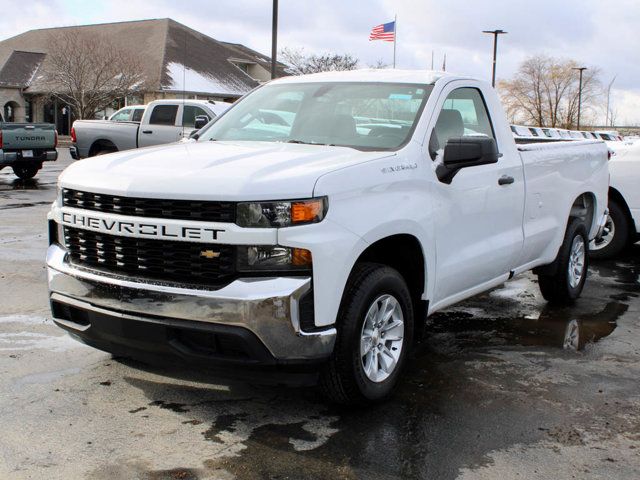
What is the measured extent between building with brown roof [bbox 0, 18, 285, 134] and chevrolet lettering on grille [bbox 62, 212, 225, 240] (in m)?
41.5

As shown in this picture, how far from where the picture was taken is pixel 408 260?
15.4 ft

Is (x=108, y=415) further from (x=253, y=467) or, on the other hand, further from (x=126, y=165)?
(x=126, y=165)

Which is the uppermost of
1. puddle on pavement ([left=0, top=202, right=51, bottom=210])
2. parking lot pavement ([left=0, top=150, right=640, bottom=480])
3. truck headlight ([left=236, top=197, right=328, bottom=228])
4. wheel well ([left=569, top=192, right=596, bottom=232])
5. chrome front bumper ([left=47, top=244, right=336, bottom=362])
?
truck headlight ([left=236, top=197, right=328, bottom=228])

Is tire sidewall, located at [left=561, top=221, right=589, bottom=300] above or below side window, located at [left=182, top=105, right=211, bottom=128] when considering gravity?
below

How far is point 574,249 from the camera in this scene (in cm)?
707

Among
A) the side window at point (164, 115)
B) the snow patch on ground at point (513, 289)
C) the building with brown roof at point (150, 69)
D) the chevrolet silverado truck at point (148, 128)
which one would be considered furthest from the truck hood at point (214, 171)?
the building with brown roof at point (150, 69)

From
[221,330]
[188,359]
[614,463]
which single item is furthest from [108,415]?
[614,463]

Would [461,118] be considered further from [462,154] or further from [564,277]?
[564,277]

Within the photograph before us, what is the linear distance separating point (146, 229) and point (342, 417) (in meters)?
1.48

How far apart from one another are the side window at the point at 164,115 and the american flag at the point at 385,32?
14758 mm

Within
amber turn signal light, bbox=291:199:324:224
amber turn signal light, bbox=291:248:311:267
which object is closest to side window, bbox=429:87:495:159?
amber turn signal light, bbox=291:199:324:224

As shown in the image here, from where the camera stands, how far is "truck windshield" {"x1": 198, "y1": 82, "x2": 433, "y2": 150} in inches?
194

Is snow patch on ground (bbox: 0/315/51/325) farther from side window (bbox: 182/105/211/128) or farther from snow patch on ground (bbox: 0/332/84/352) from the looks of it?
side window (bbox: 182/105/211/128)

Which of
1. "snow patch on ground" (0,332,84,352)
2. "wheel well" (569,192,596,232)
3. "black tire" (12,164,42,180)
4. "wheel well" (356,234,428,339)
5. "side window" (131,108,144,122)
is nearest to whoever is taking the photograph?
"wheel well" (356,234,428,339)
